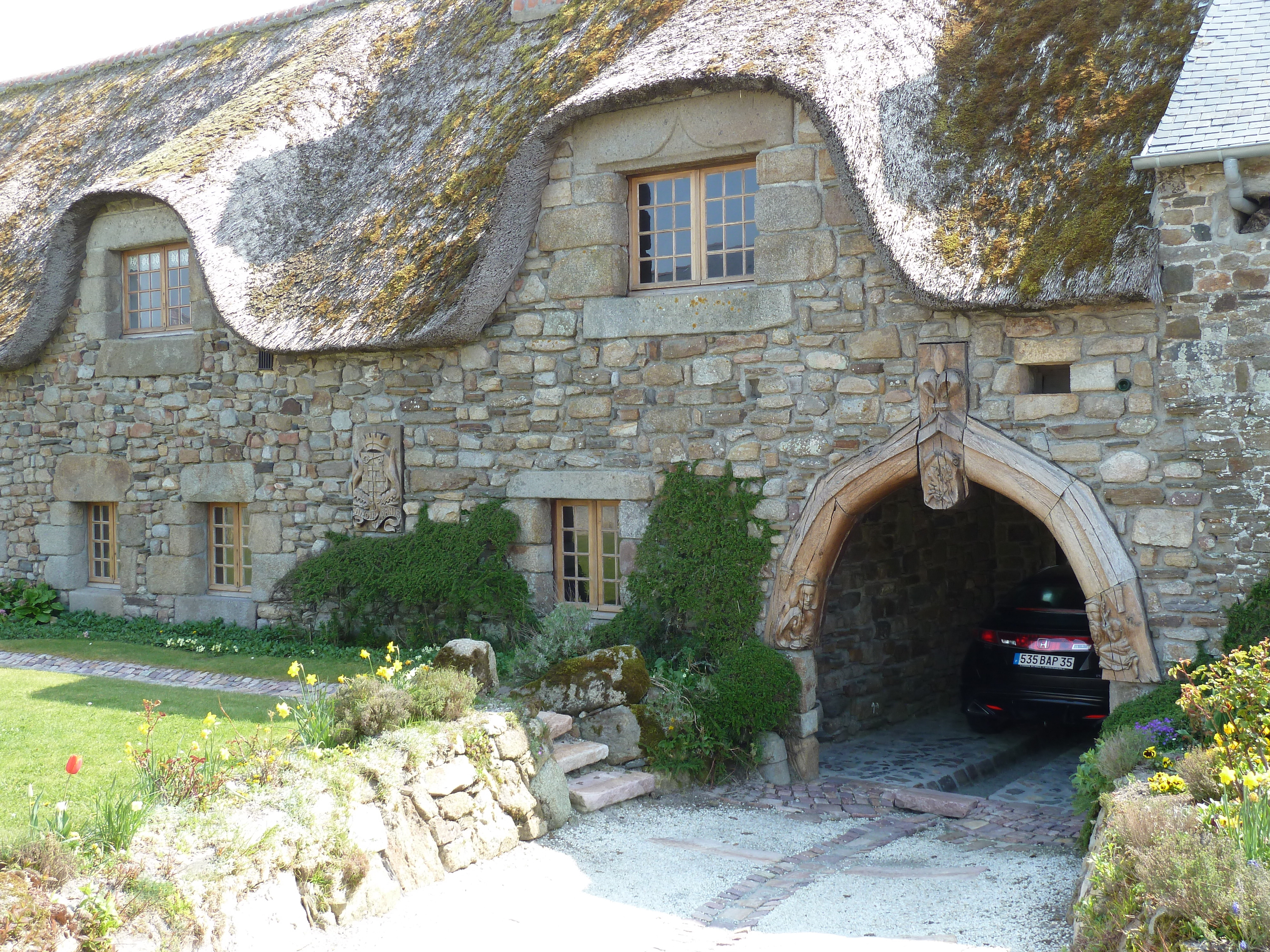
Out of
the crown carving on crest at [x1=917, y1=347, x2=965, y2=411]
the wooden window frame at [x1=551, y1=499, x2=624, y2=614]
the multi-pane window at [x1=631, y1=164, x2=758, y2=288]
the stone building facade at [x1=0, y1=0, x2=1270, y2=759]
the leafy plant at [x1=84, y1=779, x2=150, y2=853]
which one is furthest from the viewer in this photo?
the wooden window frame at [x1=551, y1=499, x2=624, y2=614]

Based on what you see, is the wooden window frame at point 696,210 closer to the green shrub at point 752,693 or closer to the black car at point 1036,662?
the green shrub at point 752,693

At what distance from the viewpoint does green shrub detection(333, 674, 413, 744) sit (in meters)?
6.49

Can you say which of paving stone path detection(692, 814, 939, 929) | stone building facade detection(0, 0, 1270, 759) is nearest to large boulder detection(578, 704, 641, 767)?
stone building facade detection(0, 0, 1270, 759)

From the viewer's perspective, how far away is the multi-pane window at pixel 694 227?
8773mm

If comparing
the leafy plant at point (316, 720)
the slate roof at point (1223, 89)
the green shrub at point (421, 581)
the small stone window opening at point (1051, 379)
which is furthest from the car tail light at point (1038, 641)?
the leafy plant at point (316, 720)

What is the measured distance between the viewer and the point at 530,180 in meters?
9.17

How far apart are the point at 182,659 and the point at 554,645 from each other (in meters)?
3.87

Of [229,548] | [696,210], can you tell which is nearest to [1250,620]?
[696,210]

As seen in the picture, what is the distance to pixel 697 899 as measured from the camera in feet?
19.9

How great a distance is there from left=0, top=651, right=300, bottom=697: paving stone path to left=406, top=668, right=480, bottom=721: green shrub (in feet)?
8.00

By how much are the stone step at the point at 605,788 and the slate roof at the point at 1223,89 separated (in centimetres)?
466

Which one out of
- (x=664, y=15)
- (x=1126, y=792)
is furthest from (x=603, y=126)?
(x=1126, y=792)

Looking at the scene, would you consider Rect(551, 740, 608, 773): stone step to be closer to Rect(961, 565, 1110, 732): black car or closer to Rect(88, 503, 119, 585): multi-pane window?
Rect(961, 565, 1110, 732): black car

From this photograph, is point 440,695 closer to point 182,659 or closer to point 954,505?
point 954,505
